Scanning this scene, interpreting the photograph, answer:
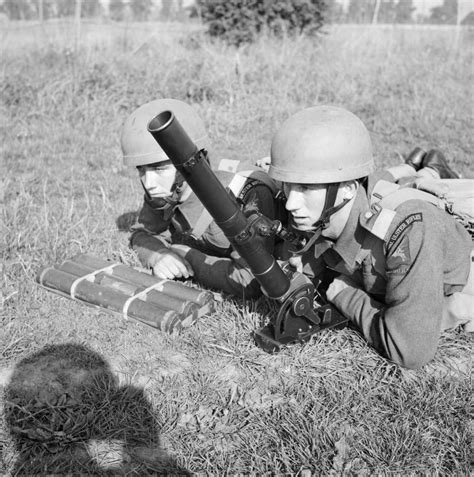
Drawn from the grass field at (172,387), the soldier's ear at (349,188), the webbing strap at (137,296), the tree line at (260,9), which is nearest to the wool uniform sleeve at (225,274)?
the grass field at (172,387)

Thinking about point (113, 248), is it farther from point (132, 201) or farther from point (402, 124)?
point (402, 124)

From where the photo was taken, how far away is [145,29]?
11.5 meters

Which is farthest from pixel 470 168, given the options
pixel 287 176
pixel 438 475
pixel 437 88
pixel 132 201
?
pixel 438 475

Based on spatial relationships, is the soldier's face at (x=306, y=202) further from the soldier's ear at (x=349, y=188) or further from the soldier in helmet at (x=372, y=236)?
the soldier's ear at (x=349, y=188)

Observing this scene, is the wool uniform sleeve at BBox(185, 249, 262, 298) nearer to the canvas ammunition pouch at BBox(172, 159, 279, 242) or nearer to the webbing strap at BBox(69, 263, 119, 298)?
the canvas ammunition pouch at BBox(172, 159, 279, 242)

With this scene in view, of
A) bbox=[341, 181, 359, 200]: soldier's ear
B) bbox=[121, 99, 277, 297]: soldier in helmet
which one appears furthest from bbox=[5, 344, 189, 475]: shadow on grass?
bbox=[341, 181, 359, 200]: soldier's ear

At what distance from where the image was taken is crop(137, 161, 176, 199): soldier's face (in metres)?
3.65

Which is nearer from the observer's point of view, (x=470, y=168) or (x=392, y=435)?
(x=392, y=435)

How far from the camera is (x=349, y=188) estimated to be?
3.07m

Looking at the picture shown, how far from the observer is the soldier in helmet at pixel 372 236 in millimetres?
2807

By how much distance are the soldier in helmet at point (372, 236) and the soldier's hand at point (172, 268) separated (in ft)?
3.62

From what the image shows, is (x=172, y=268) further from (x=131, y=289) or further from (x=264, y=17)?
(x=264, y=17)

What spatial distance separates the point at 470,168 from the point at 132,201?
3.78 m

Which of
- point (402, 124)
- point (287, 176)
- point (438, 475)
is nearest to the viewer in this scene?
point (438, 475)
